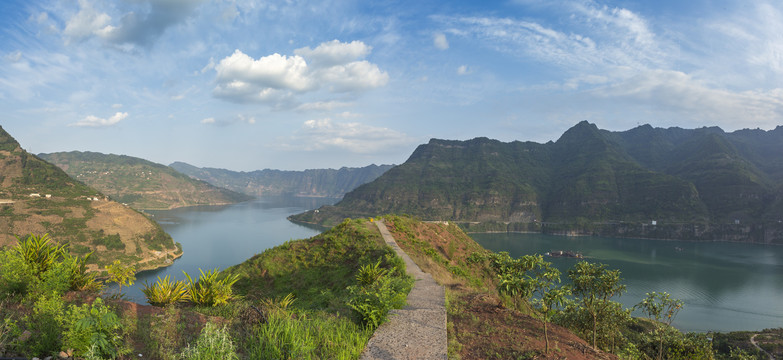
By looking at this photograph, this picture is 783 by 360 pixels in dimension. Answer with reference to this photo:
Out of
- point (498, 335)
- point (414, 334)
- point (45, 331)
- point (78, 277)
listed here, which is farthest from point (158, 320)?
point (498, 335)

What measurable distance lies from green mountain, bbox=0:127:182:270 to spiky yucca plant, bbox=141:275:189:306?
12256cm

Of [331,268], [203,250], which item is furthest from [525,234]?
[331,268]

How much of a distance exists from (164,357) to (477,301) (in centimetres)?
951

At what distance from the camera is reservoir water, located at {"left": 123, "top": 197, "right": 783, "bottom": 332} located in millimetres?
74438

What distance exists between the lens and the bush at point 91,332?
18.0 ft

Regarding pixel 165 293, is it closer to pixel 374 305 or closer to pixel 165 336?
pixel 165 336

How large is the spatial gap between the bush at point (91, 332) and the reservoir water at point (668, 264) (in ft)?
182

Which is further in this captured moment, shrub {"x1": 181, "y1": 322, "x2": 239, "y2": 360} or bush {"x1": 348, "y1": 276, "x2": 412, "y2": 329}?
bush {"x1": 348, "y1": 276, "x2": 412, "y2": 329}

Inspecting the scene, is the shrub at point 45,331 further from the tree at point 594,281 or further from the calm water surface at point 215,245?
the calm water surface at point 215,245

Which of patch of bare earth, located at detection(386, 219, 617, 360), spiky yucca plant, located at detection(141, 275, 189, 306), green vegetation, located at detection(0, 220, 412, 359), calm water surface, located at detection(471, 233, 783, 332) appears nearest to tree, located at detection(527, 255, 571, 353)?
patch of bare earth, located at detection(386, 219, 617, 360)

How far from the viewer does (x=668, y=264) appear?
116m

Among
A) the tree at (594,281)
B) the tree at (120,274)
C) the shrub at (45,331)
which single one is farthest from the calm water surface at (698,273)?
the shrub at (45,331)

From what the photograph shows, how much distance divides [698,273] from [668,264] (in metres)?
11.3

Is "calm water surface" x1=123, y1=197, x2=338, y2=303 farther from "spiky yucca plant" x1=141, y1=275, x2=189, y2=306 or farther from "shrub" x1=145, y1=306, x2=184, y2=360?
"shrub" x1=145, y1=306, x2=184, y2=360
